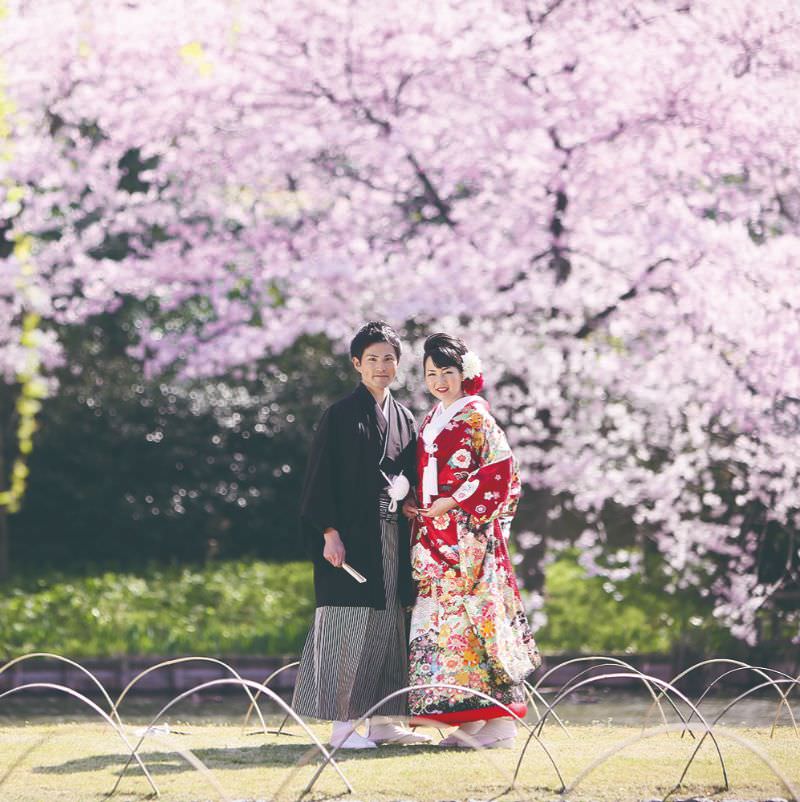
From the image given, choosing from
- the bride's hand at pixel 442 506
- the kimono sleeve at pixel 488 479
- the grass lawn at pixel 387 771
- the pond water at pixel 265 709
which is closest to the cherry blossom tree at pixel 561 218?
the pond water at pixel 265 709

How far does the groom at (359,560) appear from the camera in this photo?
538 cm

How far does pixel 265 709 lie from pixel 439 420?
2632 millimetres

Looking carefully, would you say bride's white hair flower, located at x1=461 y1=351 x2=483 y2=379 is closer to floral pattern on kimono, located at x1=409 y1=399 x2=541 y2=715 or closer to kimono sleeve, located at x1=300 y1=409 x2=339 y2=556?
floral pattern on kimono, located at x1=409 y1=399 x2=541 y2=715

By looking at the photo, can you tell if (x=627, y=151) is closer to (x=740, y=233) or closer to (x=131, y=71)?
(x=740, y=233)

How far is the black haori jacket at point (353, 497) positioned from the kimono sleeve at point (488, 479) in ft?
1.04

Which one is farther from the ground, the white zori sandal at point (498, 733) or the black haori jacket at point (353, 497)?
the black haori jacket at point (353, 497)

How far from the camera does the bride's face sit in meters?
5.46

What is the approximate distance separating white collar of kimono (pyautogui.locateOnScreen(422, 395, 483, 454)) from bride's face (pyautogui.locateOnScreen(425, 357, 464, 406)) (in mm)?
46

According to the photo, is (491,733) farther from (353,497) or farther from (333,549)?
(353,497)

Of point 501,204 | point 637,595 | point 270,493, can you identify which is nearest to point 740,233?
point 501,204

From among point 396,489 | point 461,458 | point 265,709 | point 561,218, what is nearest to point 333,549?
point 396,489

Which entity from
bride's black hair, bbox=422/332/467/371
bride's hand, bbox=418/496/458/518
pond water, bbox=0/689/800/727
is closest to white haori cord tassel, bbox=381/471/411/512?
bride's hand, bbox=418/496/458/518

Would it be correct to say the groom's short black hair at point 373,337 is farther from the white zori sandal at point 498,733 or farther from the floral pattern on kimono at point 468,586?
the white zori sandal at point 498,733

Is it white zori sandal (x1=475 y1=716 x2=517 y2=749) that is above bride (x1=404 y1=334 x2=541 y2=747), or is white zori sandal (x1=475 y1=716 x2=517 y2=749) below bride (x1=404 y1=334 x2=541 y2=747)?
below
